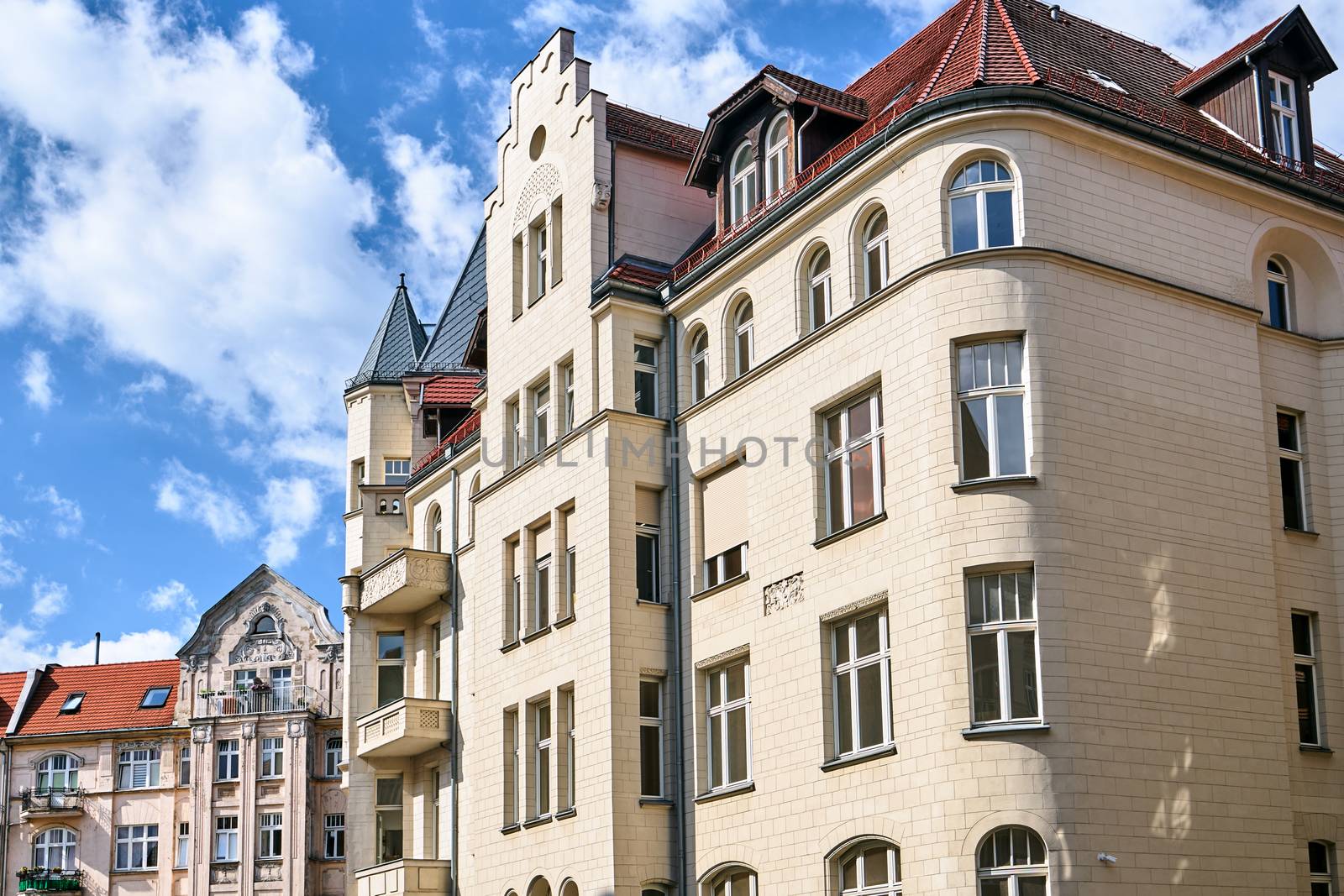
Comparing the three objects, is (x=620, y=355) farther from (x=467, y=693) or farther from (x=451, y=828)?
(x=451, y=828)

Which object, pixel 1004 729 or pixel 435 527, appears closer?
pixel 1004 729

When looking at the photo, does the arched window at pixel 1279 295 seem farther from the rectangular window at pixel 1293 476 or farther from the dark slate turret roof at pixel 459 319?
the dark slate turret roof at pixel 459 319

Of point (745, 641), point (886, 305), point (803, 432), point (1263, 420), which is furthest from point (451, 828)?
point (1263, 420)

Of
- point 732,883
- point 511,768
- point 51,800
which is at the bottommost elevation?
point 732,883

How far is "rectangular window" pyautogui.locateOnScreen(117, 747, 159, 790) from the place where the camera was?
67.3 m

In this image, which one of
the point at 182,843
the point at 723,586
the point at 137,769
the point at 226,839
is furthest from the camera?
the point at 137,769

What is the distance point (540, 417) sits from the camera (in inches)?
1293

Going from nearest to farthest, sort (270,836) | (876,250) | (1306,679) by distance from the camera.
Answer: (1306,679) < (876,250) < (270,836)

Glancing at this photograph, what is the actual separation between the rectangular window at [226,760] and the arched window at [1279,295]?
4845cm

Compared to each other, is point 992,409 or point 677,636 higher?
point 992,409

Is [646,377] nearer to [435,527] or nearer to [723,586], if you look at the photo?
[723,586]

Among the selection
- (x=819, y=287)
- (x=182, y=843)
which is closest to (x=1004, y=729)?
(x=819, y=287)

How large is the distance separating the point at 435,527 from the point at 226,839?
1193 inches

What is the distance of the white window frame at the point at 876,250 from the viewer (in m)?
25.1
